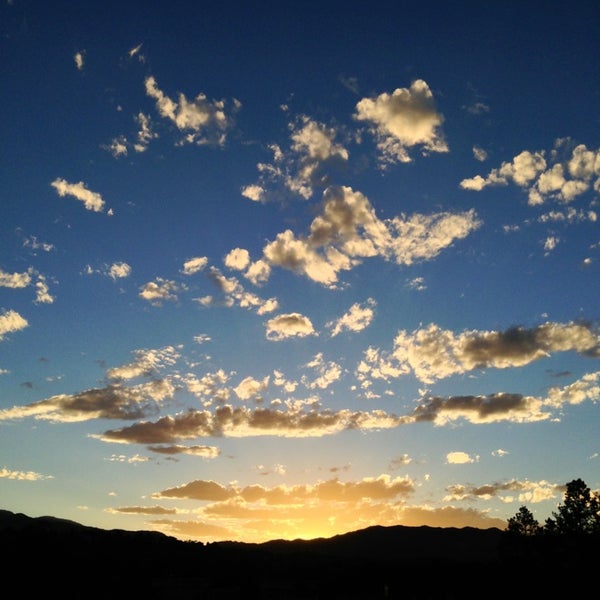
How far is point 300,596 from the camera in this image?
63.1 meters

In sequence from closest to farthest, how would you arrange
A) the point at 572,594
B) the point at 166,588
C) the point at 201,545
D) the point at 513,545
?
the point at 572,594 → the point at 166,588 → the point at 513,545 → the point at 201,545

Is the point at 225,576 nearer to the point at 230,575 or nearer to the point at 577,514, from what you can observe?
the point at 230,575

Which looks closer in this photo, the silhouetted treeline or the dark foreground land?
the dark foreground land

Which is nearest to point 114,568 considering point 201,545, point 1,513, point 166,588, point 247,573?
point 166,588

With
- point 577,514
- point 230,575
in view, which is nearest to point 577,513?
point 577,514

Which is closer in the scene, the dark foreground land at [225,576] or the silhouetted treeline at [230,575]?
the dark foreground land at [225,576]

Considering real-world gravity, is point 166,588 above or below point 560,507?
below

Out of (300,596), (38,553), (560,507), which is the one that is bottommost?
(300,596)

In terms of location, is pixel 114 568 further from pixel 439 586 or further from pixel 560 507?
pixel 560 507

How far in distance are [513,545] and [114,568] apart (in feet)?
176

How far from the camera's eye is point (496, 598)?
5588cm

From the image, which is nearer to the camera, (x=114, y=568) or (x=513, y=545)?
(x=114, y=568)

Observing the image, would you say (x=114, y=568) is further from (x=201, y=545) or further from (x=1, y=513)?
(x=1, y=513)

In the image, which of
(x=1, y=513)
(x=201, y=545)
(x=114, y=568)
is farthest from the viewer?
(x=1, y=513)
